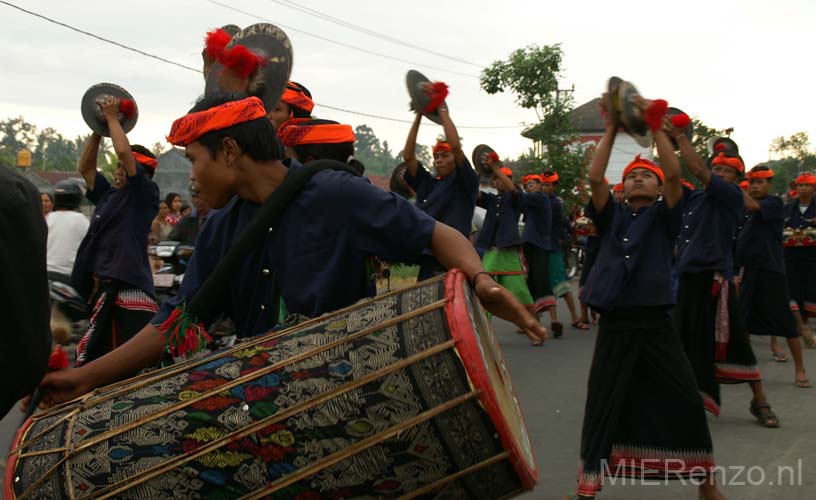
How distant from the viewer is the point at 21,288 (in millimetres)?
1847

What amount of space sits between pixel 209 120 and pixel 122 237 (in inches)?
139

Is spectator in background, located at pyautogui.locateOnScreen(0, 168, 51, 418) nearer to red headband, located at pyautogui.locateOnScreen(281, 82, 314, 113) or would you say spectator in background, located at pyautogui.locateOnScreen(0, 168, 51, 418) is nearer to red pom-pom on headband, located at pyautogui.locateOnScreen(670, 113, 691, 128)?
red headband, located at pyautogui.locateOnScreen(281, 82, 314, 113)

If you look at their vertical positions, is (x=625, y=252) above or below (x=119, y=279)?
above

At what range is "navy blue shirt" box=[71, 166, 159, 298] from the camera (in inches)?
233

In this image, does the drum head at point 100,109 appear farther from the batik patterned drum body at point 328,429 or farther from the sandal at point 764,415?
the sandal at point 764,415

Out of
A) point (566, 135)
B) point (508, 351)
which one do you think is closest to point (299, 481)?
point (508, 351)

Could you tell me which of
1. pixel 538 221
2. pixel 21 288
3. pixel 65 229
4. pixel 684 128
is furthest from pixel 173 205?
pixel 21 288

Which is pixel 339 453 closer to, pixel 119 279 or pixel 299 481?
pixel 299 481

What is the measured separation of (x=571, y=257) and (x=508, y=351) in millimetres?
11408

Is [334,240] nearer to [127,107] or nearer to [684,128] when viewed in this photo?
[684,128]

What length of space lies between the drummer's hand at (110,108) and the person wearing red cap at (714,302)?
3.97 metres

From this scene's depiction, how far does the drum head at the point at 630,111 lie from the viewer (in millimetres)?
4398

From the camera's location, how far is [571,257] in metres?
21.0

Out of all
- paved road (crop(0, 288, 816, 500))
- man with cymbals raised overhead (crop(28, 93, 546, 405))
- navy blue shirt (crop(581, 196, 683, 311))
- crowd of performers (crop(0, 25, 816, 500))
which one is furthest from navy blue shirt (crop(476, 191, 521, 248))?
man with cymbals raised overhead (crop(28, 93, 546, 405))
